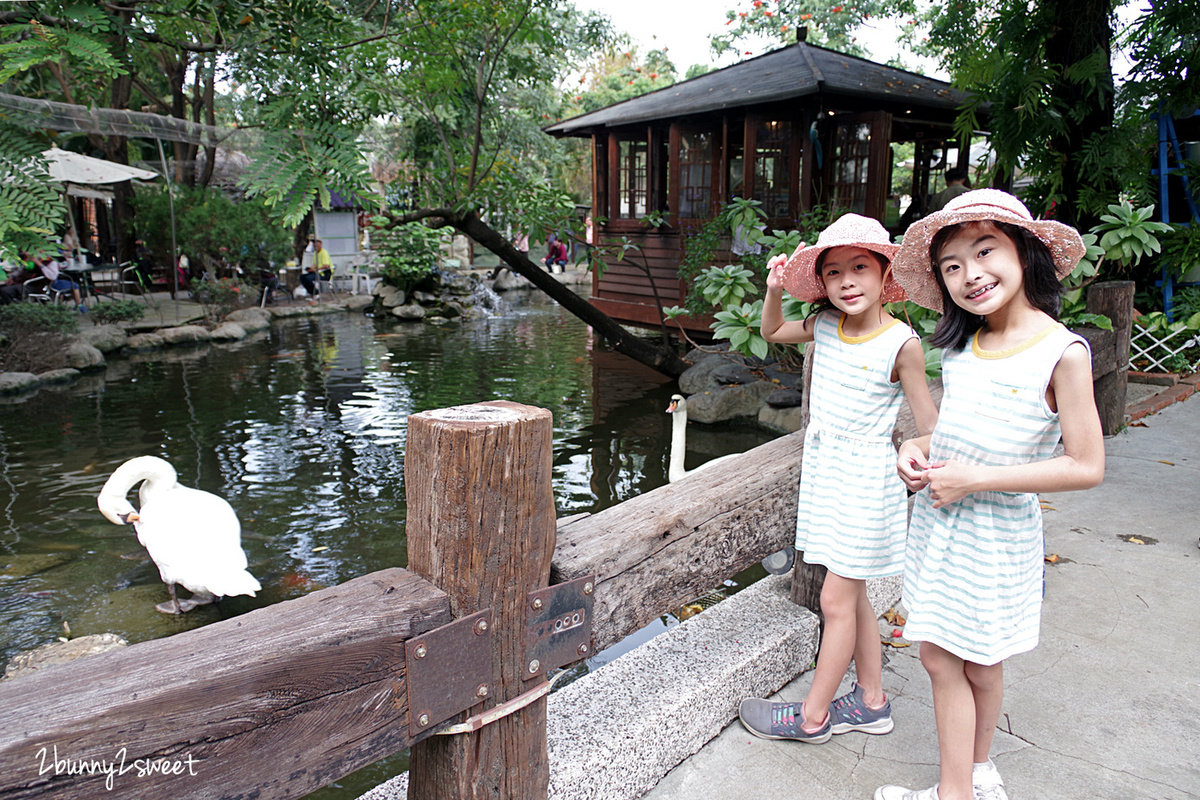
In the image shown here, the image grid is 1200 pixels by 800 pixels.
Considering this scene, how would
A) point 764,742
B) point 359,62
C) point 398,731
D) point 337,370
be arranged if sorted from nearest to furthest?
1. point 398,731
2. point 764,742
3. point 359,62
4. point 337,370

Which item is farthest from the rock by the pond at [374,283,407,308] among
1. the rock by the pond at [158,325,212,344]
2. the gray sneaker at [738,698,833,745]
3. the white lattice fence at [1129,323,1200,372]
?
the gray sneaker at [738,698,833,745]

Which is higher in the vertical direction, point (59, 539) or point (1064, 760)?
point (1064, 760)

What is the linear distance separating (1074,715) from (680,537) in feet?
4.50

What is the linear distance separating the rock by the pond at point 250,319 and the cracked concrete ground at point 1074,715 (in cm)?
1364

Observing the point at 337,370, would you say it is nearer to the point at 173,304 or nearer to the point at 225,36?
the point at 173,304

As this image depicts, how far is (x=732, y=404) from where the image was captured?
8.66 m

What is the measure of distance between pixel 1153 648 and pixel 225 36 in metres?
3.86

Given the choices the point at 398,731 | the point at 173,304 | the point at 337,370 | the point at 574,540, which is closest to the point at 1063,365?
the point at 574,540

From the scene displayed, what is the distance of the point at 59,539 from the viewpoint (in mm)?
5641

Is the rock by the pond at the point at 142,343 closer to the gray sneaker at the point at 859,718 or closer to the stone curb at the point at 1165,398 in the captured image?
the gray sneaker at the point at 859,718

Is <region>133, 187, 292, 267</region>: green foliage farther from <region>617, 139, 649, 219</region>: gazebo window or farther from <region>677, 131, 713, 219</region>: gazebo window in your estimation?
<region>677, 131, 713, 219</region>: gazebo window

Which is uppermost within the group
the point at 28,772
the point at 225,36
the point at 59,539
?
the point at 225,36

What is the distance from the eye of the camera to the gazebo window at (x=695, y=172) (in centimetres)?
1166

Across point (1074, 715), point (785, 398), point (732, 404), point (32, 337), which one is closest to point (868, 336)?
point (1074, 715)
